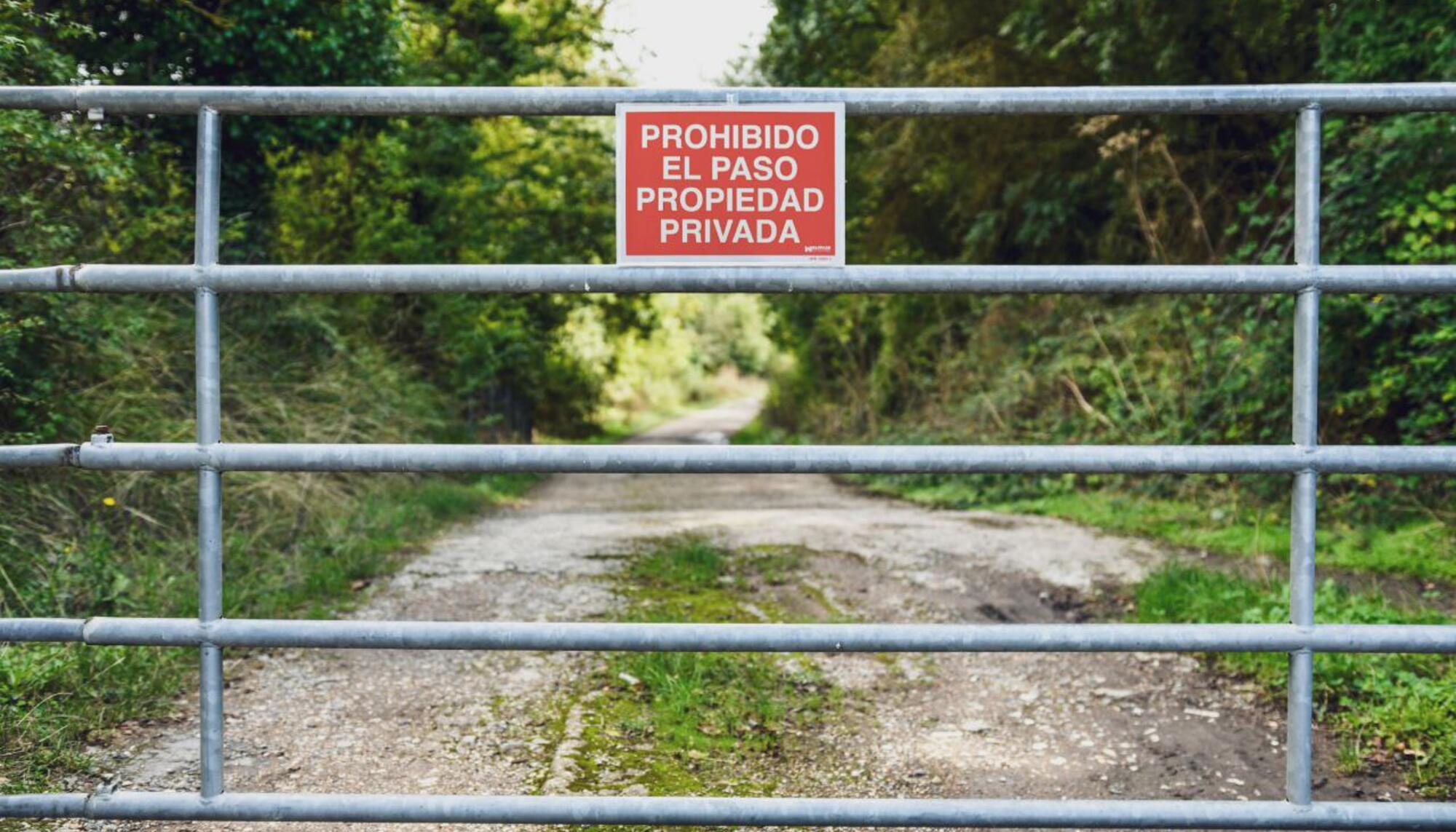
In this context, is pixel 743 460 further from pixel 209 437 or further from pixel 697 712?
pixel 697 712

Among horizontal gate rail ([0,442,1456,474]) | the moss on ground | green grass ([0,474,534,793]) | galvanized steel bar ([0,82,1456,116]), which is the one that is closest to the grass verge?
the moss on ground

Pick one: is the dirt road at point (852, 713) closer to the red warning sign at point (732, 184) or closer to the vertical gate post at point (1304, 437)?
the vertical gate post at point (1304, 437)

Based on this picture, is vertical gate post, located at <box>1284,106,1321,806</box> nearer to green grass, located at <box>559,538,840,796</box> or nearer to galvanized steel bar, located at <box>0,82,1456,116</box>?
galvanized steel bar, located at <box>0,82,1456,116</box>

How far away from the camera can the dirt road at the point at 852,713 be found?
12.0 ft

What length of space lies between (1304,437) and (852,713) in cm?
241

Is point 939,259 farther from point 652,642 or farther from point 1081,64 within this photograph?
point 652,642

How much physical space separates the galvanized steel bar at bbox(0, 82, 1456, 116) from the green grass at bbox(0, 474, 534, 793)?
2060mm

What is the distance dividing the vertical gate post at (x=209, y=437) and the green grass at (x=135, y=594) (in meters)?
1.18

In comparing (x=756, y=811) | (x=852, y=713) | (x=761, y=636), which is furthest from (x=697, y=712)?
(x=761, y=636)

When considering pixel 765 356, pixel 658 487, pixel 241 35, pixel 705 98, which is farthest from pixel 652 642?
pixel 765 356

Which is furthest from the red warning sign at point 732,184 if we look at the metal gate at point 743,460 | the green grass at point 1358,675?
the green grass at point 1358,675

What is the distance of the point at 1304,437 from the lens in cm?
234

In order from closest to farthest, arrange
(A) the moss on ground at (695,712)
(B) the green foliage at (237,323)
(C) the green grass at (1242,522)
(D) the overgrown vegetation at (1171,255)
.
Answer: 1. (A) the moss on ground at (695,712)
2. (B) the green foliage at (237,323)
3. (C) the green grass at (1242,522)
4. (D) the overgrown vegetation at (1171,255)

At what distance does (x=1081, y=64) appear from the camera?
12500 millimetres
